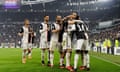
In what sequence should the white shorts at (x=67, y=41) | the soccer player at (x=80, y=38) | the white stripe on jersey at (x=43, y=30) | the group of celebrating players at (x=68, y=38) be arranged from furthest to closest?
the white stripe on jersey at (x=43, y=30)
the white shorts at (x=67, y=41)
the group of celebrating players at (x=68, y=38)
the soccer player at (x=80, y=38)

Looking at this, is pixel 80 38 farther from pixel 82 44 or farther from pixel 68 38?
pixel 68 38

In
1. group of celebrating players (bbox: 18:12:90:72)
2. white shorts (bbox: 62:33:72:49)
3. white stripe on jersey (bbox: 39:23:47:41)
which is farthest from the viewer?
white stripe on jersey (bbox: 39:23:47:41)

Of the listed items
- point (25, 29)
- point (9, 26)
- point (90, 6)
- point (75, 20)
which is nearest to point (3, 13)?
point (9, 26)

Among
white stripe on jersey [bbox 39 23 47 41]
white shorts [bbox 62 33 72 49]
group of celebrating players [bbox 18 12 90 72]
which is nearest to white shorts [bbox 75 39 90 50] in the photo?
group of celebrating players [bbox 18 12 90 72]

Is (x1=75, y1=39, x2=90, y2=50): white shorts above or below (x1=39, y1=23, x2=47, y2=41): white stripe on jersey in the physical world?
below

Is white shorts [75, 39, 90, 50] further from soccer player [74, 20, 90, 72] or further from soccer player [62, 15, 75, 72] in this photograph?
soccer player [62, 15, 75, 72]

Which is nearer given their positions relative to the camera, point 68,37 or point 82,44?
point 82,44

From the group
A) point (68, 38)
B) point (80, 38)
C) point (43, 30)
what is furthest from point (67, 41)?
point (43, 30)

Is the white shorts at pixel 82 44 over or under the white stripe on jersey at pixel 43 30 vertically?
under

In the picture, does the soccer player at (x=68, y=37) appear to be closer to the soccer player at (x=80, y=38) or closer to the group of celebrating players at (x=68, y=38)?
the group of celebrating players at (x=68, y=38)

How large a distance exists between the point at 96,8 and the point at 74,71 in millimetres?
69736

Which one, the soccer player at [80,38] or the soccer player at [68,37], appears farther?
the soccer player at [68,37]

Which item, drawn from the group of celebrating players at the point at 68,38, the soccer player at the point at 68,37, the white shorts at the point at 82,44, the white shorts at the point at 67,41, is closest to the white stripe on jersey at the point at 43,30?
the group of celebrating players at the point at 68,38

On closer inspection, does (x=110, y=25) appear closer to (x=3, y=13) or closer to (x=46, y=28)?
(x=3, y=13)
